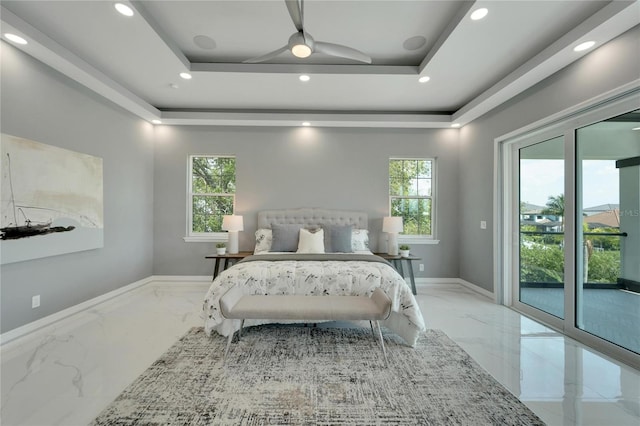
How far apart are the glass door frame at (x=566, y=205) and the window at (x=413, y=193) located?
1.19 metres

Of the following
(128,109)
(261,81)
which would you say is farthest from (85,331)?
(261,81)

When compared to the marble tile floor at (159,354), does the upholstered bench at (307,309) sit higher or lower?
higher

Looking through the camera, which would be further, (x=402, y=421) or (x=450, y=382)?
(x=450, y=382)

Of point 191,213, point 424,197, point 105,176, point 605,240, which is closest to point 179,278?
point 191,213

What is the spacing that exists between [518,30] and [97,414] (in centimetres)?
431

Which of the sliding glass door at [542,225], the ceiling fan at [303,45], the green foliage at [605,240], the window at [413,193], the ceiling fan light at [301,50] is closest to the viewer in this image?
the ceiling fan at [303,45]

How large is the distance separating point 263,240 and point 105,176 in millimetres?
2259

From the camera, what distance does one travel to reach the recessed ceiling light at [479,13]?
229 cm

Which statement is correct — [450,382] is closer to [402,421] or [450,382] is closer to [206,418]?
[402,421]

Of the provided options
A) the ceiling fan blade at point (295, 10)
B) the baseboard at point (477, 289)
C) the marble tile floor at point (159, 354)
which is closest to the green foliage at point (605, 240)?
the marble tile floor at point (159, 354)

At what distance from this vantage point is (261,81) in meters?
3.56

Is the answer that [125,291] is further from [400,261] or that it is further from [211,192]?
[400,261]

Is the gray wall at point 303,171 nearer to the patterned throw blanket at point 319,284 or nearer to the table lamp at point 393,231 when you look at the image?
the table lamp at point 393,231

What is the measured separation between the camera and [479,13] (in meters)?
2.33
